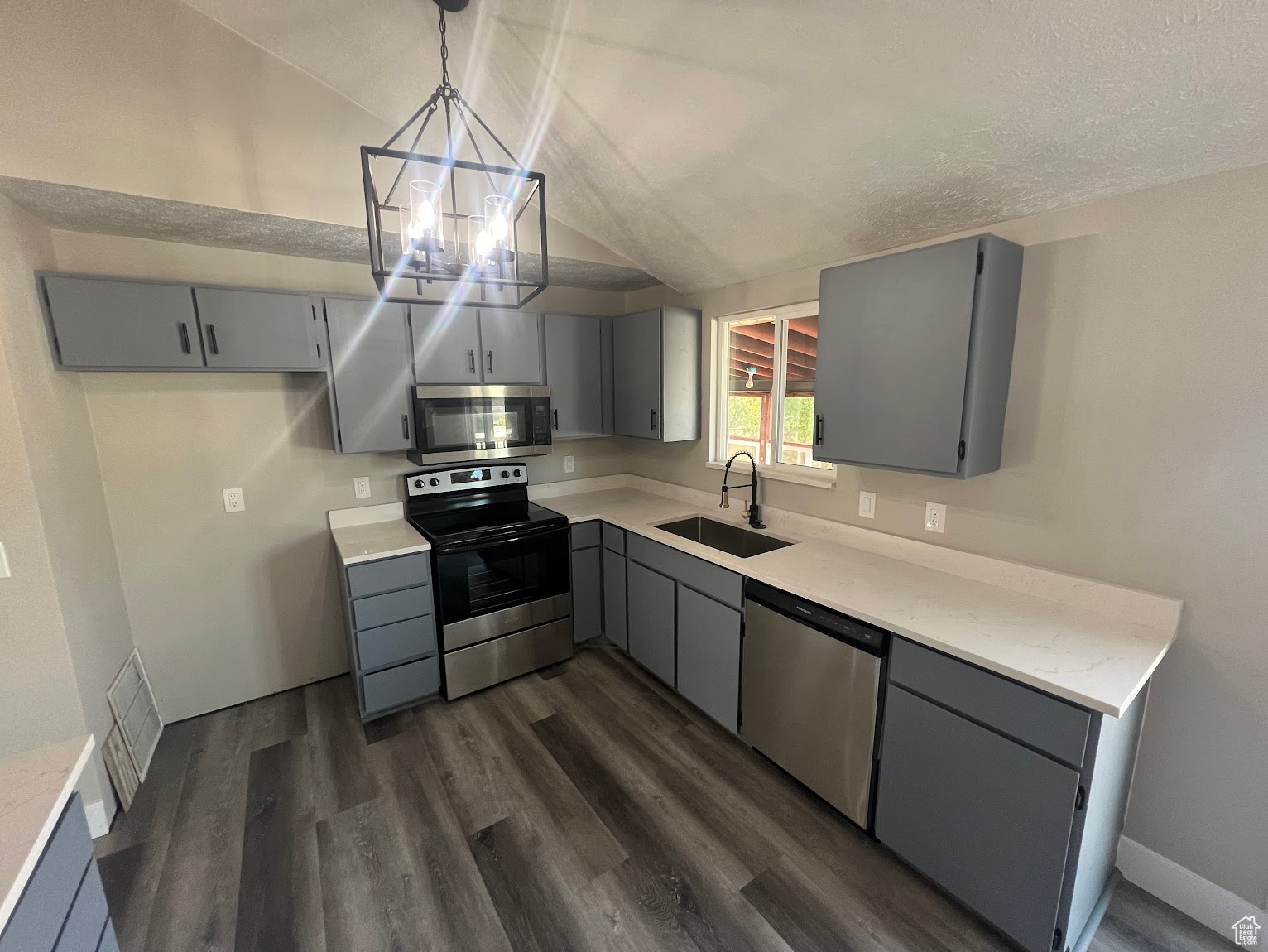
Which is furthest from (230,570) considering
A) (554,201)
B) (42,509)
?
(554,201)

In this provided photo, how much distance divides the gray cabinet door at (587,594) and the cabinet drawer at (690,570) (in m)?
0.33

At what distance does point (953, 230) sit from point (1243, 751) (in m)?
1.87

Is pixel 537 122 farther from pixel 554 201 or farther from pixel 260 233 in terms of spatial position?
pixel 260 233

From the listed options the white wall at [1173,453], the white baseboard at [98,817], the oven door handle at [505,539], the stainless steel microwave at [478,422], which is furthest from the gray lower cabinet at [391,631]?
the white wall at [1173,453]

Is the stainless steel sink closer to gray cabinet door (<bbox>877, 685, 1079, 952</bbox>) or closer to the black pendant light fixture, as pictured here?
gray cabinet door (<bbox>877, 685, 1079, 952</bbox>)

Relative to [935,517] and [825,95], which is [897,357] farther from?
[825,95]

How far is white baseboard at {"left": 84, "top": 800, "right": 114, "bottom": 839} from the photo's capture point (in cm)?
196

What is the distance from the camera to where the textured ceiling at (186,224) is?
1.74 m

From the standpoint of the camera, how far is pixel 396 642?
259 cm

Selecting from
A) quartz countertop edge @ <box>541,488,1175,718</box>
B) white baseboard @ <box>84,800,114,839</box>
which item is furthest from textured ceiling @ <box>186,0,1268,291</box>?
white baseboard @ <box>84,800,114,839</box>

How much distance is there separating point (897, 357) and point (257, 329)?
8.71 feet

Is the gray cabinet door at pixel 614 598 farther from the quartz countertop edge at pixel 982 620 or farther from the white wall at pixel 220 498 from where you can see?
the white wall at pixel 220 498

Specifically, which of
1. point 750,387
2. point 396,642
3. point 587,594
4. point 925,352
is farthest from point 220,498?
point 925,352

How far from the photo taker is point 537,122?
2035 millimetres
